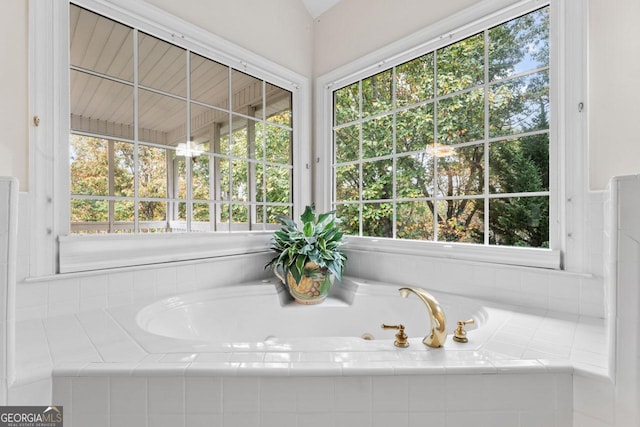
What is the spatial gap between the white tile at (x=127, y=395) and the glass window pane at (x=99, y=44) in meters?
1.39

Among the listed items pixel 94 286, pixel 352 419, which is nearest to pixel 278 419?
pixel 352 419

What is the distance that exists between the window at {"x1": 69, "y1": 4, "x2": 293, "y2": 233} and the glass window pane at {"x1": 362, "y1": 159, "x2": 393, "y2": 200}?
62 centimetres

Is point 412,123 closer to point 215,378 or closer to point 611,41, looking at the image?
point 611,41

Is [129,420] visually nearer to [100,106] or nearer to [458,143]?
[100,106]

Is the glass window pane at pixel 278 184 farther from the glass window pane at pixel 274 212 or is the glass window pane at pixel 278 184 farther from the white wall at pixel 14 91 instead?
the white wall at pixel 14 91

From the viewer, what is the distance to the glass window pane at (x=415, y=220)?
1.79 m

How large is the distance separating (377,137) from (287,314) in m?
1.31

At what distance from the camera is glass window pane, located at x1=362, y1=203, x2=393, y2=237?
1.99m

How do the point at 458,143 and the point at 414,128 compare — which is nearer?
the point at 458,143

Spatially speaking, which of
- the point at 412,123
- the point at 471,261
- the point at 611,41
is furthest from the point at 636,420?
the point at 412,123

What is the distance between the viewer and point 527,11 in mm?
1423

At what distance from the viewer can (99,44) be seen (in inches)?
56.3

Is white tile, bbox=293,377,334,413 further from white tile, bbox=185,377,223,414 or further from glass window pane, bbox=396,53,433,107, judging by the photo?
glass window pane, bbox=396,53,433,107

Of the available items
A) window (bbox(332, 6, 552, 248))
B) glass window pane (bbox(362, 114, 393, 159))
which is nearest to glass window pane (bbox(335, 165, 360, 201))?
window (bbox(332, 6, 552, 248))
